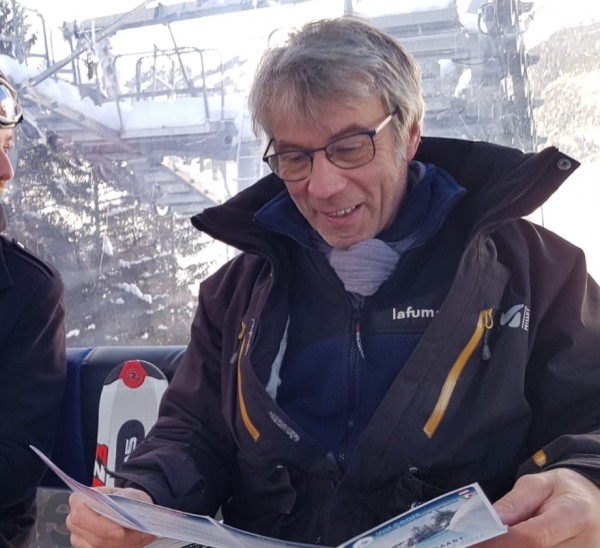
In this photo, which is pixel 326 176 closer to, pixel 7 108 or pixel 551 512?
pixel 551 512

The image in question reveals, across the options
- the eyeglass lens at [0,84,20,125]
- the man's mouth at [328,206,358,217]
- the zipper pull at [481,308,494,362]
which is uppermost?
the eyeglass lens at [0,84,20,125]

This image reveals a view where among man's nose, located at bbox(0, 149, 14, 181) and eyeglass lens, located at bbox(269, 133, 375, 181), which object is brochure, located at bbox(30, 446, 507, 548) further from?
man's nose, located at bbox(0, 149, 14, 181)

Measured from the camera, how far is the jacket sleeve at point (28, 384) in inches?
74.7

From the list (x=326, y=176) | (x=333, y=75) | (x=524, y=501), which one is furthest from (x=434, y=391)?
(x=333, y=75)

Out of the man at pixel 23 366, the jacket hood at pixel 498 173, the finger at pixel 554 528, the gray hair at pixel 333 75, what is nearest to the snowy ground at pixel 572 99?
the jacket hood at pixel 498 173

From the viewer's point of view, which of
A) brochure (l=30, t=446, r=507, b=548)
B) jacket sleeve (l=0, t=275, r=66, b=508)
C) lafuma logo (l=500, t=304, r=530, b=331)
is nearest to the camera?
brochure (l=30, t=446, r=507, b=548)

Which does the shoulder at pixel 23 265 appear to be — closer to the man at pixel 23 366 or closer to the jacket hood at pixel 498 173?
the man at pixel 23 366

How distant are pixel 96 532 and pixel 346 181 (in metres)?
0.70

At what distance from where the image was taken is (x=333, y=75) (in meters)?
1.41

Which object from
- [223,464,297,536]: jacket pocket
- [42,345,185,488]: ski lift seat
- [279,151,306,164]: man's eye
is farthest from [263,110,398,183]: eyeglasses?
[42,345,185,488]: ski lift seat

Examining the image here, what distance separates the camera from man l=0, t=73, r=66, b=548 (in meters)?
1.91

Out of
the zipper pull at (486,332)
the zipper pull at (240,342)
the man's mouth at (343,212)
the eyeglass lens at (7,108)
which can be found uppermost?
the eyeglass lens at (7,108)

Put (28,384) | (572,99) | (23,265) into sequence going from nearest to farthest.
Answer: (28,384) → (23,265) → (572,99)

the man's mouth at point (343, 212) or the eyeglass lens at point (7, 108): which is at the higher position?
the eyeglass lens at point (7, 108)
